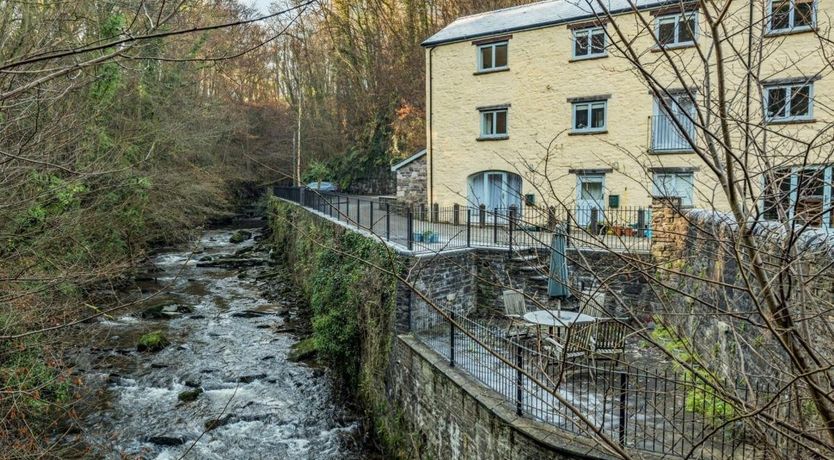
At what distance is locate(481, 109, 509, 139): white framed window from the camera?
2127cm

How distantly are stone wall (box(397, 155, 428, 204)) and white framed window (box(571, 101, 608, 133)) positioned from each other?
7.41 m

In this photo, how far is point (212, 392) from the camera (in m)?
13.4

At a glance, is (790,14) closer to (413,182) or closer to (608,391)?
(608,391)

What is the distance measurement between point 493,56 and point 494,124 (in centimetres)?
247

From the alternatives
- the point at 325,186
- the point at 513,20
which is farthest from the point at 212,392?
the point at 325,186

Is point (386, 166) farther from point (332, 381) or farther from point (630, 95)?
point (332, 381)

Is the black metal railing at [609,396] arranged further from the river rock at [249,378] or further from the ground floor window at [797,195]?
the river rock at [249,378]

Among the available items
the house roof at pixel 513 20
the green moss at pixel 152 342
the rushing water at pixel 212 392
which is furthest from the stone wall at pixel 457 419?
the house roof at pixel 513 20

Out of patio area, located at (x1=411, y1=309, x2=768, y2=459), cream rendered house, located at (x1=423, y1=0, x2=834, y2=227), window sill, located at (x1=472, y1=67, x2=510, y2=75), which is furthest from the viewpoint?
window sill, located at (x1=472, y1=67, x2=510, y2=75)

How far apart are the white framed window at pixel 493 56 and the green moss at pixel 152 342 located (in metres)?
14.2

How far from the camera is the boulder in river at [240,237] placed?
3399 centimetres

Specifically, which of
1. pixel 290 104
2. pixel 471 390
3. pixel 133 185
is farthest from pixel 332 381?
pixel 290 104

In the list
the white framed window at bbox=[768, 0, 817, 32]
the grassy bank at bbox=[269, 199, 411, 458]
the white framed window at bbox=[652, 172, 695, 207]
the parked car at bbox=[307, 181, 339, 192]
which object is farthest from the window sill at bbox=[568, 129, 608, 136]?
the parked car at bbox=[307, 181, 339, 192]

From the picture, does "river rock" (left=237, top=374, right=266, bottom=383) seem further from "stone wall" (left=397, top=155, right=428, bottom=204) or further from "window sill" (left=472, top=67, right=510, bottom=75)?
"window sill" (left=472, top=67, right=510, bottom=75)
